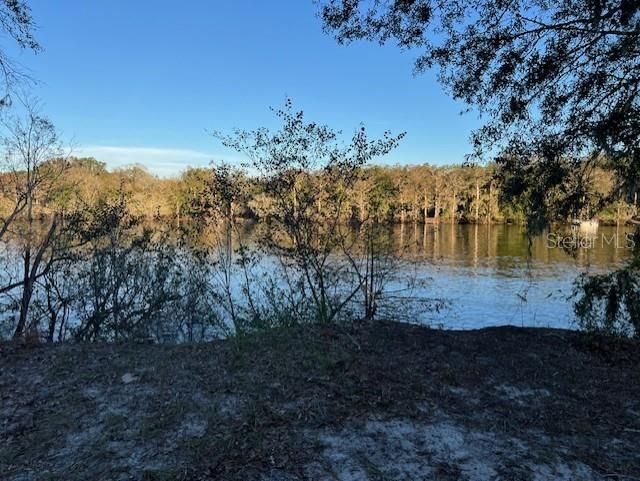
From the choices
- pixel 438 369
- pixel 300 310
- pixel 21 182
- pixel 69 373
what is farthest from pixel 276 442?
pixel 21 182

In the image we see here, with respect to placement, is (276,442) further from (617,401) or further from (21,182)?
(21,182)

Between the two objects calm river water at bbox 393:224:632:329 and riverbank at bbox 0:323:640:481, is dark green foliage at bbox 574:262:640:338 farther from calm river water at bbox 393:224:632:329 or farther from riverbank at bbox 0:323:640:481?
riverbank at bbox 0:323:640:481

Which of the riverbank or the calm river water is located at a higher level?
the riverbank

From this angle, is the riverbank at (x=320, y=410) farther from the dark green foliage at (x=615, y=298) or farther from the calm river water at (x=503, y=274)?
the calm river water at (x=503, y=274)

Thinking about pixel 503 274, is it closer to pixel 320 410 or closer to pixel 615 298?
pixel 615 298

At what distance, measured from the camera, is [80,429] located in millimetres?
3162

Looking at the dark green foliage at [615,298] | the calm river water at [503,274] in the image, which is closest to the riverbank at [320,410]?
the dark green foliage at [615,298]

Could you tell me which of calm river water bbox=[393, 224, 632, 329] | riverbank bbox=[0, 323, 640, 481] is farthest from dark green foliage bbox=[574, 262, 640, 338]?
riverbank bbox=[0, 323, 640, 481]

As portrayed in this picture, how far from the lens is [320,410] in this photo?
11.1 feet

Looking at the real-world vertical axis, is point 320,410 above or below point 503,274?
above

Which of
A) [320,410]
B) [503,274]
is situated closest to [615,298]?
[320,410]

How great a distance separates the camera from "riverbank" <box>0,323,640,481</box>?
9.01 ft

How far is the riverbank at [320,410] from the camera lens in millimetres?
2746

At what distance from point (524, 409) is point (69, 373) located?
368cm
